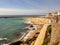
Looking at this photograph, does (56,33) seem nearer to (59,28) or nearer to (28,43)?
(59,28)

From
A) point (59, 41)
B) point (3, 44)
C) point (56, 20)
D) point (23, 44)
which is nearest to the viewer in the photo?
point (59, 41)

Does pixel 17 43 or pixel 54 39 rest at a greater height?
pixel 54 39

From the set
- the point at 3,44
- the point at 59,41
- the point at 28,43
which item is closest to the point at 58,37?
the point at 59,41

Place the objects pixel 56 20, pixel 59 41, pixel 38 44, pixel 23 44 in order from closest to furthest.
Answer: pixel 59 41, pixel 56 20, pixel 38 44, pixel 23 44

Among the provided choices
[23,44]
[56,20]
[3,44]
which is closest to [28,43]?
[23,44]

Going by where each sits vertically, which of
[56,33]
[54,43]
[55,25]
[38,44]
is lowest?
[38,44]

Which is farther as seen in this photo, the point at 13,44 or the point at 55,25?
the point at 13,44

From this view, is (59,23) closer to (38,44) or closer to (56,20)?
(56,20)

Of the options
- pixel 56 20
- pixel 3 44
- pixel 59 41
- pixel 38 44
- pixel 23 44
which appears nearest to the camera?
pixel 59 41

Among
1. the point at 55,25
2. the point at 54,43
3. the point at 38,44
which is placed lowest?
the point at 38,44
